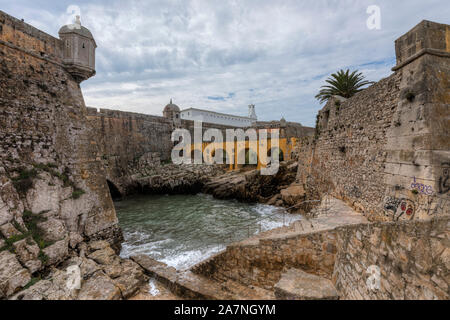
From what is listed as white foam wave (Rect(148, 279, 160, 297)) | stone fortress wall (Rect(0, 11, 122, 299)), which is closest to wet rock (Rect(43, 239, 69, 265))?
stone fortress wall (Rect(0, 11, 122, 299))

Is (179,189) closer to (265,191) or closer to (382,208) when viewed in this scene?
(265,191)

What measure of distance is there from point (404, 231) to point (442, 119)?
12.4 ft

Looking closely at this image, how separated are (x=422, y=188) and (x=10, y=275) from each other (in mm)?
9526

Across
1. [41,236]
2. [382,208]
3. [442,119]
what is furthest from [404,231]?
[41,236]

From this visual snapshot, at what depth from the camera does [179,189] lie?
72.0ft

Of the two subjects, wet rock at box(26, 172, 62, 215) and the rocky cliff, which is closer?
the rocky cliff

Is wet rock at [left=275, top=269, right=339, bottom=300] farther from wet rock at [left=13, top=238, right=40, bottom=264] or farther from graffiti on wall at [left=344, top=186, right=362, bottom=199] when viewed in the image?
wet rock at [left=13, top=238, right=40, bottom=264]

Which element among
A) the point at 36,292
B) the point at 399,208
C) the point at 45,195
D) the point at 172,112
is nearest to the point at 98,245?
the point at 45,195

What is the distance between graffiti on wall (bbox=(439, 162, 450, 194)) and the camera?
4.39 m

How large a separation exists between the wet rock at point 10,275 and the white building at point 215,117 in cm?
3188

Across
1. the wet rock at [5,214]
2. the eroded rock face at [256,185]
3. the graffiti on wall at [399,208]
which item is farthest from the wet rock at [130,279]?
the eroded rock face at [256,185]

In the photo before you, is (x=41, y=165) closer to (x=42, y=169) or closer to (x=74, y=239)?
(x=42, y=169)

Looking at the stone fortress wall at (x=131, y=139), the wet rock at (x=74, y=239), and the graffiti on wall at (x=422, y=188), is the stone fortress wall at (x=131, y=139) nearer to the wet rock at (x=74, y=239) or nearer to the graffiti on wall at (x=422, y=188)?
the wet rock at (x=74, y=239)

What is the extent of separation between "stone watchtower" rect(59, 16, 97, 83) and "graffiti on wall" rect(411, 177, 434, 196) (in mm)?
11669
